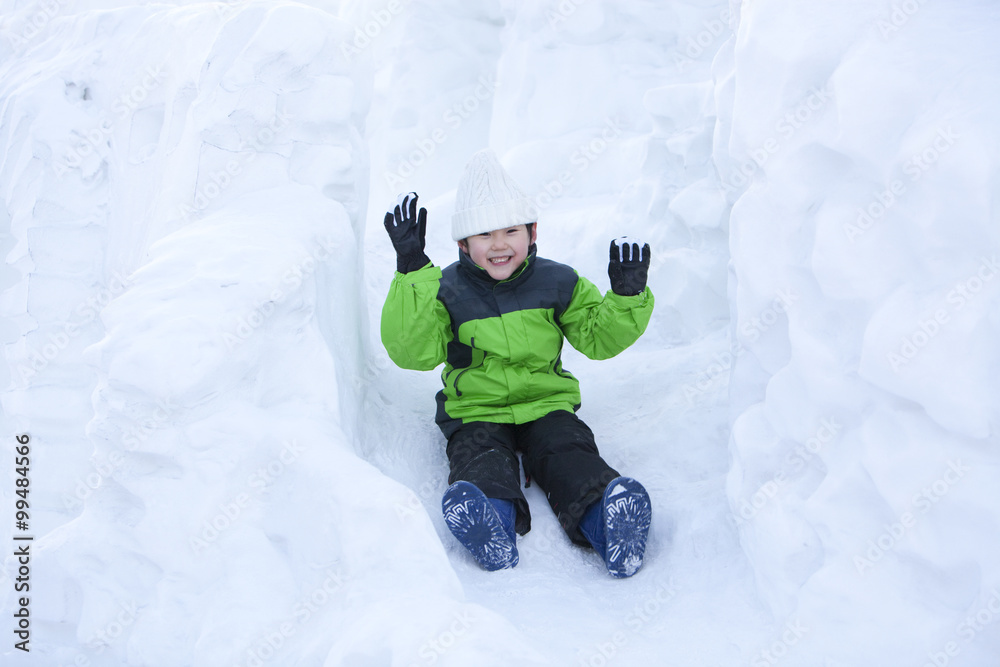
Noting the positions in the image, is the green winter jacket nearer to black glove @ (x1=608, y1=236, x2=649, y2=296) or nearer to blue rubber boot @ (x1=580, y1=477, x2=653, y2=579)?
black glove @ (x1=608, y1=236, x2=649, y2=296)

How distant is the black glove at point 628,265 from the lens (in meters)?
2.04

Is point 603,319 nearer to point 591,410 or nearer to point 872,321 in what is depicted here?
point 591,410

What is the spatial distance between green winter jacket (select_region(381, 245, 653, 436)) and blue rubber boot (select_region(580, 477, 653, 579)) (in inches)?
18.7

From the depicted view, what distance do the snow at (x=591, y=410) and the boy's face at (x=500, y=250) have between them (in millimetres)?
402

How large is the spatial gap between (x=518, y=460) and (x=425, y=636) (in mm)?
946

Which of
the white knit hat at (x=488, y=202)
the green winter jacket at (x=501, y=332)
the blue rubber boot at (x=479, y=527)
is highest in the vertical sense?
the white knit hat at (x=488, y=202)

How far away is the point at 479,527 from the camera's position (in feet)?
5.78

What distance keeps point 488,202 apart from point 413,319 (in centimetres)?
39

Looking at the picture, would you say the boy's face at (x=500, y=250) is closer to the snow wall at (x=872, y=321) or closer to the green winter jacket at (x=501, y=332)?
the green winter jacket at (x=501, y=332)

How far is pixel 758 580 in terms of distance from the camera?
1.62 metres

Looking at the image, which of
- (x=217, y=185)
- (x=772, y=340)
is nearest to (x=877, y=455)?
(x=772, y=340)

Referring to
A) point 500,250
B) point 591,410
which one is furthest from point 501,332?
point 591,410

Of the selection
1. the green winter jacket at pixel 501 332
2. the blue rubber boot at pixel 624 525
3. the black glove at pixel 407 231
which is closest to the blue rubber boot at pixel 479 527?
the blue rubber boot at pixel 624 525

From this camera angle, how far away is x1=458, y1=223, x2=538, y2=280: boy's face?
221 centimetres
